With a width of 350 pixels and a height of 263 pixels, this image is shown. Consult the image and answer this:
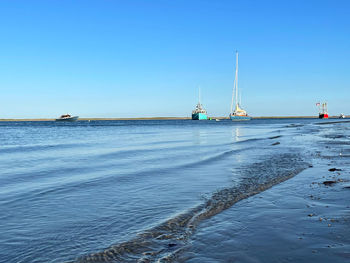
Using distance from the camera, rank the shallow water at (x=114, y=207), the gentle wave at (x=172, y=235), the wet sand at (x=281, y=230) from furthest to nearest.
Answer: the shallow water at (x=114, y=207) < the gentle wave at (x=172, y=235) < the wet sand at (x=281, y=230)

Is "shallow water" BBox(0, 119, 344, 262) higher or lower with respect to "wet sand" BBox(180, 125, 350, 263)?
lower

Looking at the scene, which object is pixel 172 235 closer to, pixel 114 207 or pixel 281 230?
pixel 281 230

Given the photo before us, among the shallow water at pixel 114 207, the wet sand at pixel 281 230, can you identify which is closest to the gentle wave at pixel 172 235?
the shallow water at pixel 114 207

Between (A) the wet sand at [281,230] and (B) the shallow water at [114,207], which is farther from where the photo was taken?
(B) the shallow water at [114,207]

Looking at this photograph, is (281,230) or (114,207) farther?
(114,207)

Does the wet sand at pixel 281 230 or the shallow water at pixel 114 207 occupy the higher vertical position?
the wet sand at pixel 281 230

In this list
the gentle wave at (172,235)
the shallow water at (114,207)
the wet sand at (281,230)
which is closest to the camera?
the wet sand at (281,230)

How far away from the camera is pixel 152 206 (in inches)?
328

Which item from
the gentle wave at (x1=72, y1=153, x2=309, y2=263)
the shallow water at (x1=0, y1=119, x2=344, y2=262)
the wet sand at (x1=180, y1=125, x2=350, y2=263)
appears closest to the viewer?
the wet sand at (x1=180, y1=125, x2=350, y2=263)

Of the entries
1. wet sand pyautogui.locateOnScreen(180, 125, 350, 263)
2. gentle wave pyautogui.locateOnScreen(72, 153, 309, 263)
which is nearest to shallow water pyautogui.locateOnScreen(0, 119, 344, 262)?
gentle wave pyautogui.locateOnScreen(72, 153, 309, 263)

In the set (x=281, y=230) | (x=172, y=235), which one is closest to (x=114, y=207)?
(x=172, y=235)

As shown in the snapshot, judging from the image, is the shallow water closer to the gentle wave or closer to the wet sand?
the gentle wave

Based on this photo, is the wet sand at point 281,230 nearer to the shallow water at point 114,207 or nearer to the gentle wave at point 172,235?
the gentle wave at point 172,235

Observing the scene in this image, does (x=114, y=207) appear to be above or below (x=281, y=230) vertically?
below
